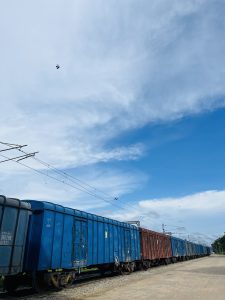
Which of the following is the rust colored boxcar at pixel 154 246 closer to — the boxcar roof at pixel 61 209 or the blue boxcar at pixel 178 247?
the blue boxcar at pixel 178 247

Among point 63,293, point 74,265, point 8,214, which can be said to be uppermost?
point 8,214

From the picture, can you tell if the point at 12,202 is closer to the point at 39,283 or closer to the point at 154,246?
the point at 39,283

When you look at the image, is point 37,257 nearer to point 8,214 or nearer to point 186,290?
point 8,214

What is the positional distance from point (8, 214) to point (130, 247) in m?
16.0

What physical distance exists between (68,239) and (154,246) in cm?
1988

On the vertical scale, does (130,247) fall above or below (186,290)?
above

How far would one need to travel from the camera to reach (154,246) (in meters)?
33.8

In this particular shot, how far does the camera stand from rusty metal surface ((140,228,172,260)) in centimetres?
2998

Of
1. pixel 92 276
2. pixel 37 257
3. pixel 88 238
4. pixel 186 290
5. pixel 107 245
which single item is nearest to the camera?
pixel 37 257

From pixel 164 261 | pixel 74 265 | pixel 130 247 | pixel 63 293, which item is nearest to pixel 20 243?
pixel 63 293

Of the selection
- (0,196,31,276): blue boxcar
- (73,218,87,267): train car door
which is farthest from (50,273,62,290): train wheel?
(0,196,31,276): blue boxcar

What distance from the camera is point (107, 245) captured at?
20.9 metres

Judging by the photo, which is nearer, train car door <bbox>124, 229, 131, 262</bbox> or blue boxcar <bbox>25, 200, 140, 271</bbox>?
blue boxcar <bbox>25, 200, 140, 271</bbox>

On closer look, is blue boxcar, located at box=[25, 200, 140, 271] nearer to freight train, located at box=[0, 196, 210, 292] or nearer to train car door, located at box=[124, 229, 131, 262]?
freight train, located at box=[0, 196, 210, 292]
